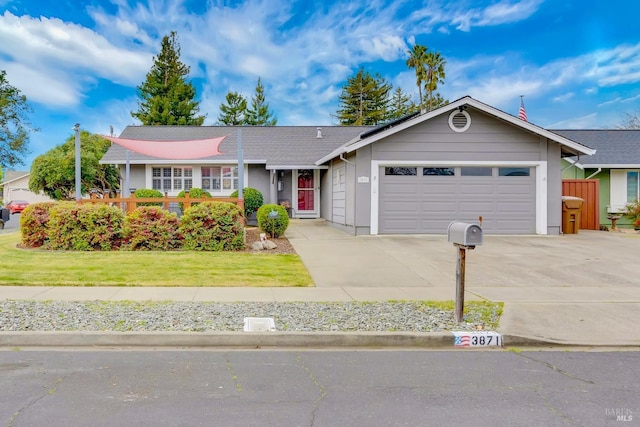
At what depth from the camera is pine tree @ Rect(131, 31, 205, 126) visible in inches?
1635

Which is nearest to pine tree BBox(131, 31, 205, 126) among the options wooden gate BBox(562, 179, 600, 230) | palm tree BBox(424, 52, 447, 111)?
palm tree BBox(424, 52, 447, 111)

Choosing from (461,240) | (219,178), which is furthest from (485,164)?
(219,178)

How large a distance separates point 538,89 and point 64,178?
3007 centimetres

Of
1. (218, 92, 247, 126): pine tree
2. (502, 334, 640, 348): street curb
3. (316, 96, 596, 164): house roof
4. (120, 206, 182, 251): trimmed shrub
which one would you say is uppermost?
(218, 92, 247, 126): pine tree

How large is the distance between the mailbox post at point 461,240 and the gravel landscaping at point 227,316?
259 millimetres

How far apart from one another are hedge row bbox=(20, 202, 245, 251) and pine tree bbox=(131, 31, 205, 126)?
32100mm

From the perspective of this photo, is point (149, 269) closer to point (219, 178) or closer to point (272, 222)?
point (272, 222)

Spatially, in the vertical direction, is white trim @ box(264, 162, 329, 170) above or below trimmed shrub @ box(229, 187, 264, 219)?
above

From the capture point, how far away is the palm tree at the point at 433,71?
1534 inches

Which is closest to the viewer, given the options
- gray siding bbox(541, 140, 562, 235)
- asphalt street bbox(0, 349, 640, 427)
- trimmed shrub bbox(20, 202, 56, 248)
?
asphalt street bbox(0, 349, 640, 427)

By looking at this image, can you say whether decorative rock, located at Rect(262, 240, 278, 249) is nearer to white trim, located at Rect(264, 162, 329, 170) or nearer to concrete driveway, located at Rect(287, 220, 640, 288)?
concrete driveway, located at Rect(287, 220, 640, 288)

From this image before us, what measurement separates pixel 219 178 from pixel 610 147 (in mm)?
18532

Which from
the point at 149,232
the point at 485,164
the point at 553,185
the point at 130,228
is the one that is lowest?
the point at 149,232

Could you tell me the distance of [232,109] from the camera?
46594 millimetres
